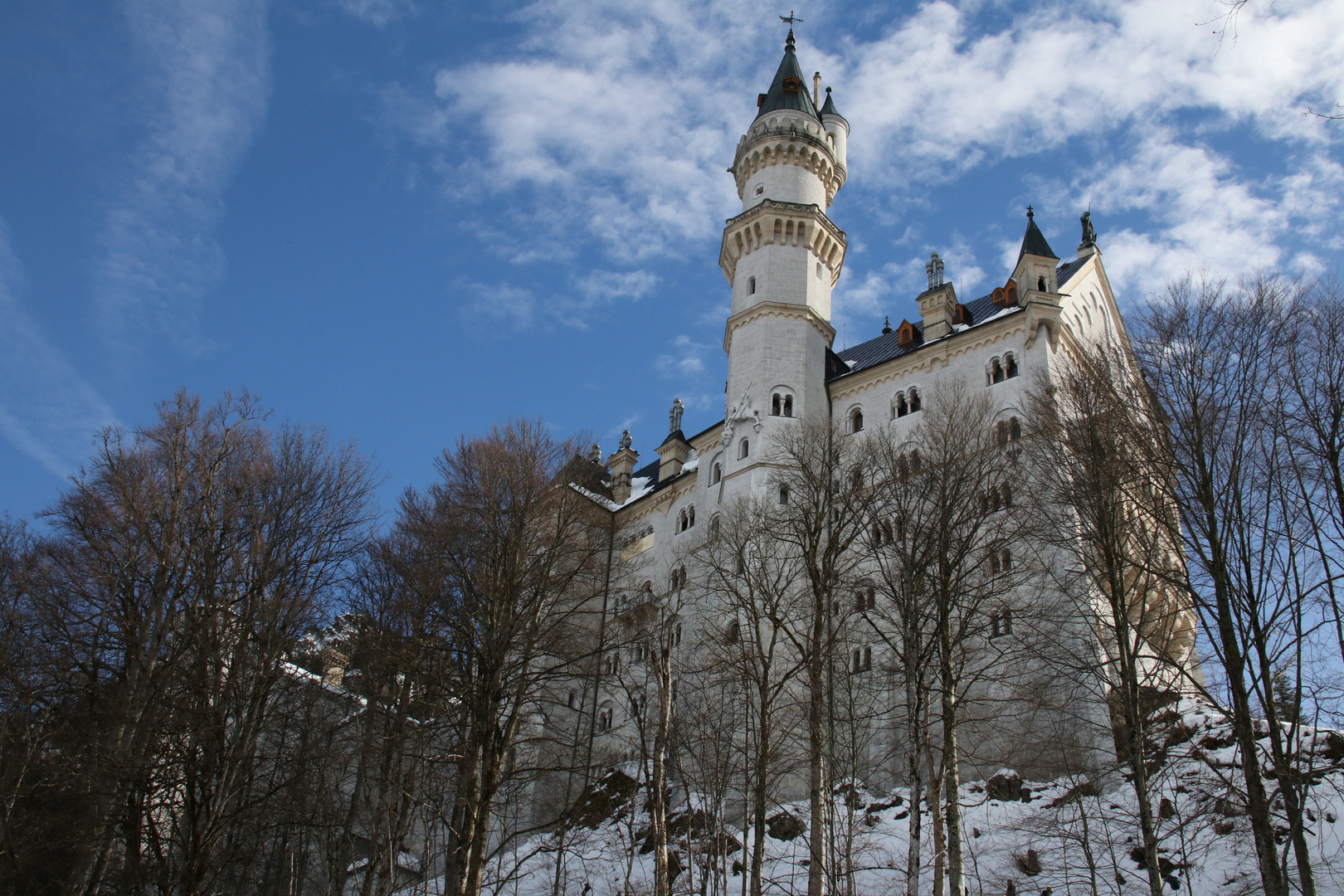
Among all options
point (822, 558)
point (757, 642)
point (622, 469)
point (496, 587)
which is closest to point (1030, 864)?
point (822, 558)

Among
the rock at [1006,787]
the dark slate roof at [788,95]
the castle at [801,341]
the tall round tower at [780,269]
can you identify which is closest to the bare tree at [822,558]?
the rock at [1006,787]

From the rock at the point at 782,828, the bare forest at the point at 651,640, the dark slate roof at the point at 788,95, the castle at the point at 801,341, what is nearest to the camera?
the bare forest at the point at 651,640

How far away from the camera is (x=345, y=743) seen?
24.6m

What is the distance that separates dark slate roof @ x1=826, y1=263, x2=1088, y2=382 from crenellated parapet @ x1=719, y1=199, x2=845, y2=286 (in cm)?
359

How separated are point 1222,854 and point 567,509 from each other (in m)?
15.7

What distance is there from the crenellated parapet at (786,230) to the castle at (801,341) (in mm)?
54

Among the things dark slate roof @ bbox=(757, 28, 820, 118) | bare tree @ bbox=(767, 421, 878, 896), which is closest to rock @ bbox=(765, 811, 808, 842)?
bare tree @ bbox=(767, 421, 878, 896)

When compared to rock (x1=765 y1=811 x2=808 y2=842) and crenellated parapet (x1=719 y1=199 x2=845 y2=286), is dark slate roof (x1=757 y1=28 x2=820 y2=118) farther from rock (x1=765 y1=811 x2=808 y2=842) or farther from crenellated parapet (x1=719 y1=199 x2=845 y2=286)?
rock (x1=765 y1=811 x2=808 y2=842)

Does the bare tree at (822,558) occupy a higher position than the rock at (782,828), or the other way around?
the bare tree at (822,558)

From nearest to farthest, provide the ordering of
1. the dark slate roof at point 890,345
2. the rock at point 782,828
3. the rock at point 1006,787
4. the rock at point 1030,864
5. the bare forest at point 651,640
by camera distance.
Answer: the bare forest at point 651,640
the rock at point 1030,864
the rock at point 1006,787
the rock at point 782,828
the dark slate roof at point 890,345

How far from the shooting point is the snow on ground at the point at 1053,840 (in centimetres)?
1878

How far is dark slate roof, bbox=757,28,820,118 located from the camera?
4750cm

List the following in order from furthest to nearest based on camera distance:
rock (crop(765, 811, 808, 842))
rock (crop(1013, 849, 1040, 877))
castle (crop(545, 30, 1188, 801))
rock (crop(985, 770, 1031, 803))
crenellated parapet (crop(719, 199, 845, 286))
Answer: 1. crenellated parapet (crop(719, 199, 845, 286))
2. castle (crop(545, 30, 1188, 801))
3. rock (crop(765, 811, 808, 842))
4. rock (crop(985, 770, 1031, 803))
5. rock (crop(1013, 849, 1040, 877))

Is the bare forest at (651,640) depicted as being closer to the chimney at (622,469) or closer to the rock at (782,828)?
the rock at (782,828)
